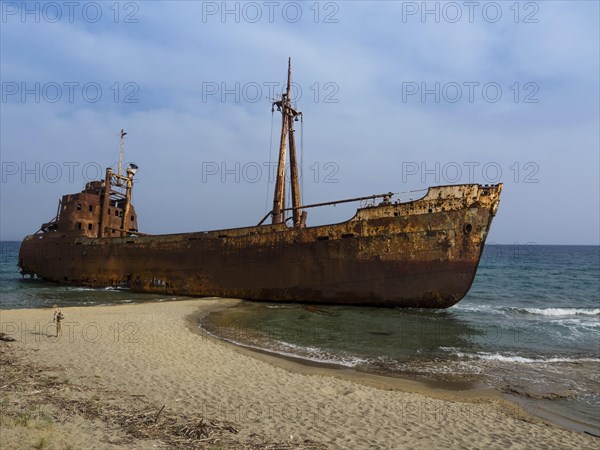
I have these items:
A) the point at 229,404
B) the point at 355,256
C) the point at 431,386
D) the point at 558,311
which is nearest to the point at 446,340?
the point at 431,386

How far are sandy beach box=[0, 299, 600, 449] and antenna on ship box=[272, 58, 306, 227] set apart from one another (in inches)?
399

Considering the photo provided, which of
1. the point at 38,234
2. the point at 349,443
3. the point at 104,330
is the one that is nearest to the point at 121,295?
the point at 104,330

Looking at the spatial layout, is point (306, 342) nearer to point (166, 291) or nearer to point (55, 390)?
point (55, 390)

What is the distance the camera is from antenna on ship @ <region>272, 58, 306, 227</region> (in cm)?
1889

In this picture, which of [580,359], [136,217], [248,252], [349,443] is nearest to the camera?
[349,443]

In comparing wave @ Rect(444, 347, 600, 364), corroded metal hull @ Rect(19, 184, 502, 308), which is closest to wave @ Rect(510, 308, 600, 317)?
corroded metal hull @ Rect(19, 184, 502, 308)

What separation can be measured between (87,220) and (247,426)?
80.2ft

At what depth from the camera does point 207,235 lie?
61.4 ft

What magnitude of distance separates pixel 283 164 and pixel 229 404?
15148 mm

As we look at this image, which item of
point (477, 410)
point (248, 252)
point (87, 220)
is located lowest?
point (477, 410)

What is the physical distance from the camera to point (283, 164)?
19766mm

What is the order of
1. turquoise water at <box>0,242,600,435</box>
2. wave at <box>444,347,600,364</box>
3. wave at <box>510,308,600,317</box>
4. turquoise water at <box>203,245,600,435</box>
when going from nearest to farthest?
turquoise water at <box>203,245,600,435</box>, turquoise water at <box>0,242,600,435</box>, wave at <box>444,347,600,364</box>, wave at <box>510,308,600,317</box>

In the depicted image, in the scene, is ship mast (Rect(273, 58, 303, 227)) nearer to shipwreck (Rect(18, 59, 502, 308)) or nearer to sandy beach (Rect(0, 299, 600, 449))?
shipwreck (Rect(18, 59, 502, 308))

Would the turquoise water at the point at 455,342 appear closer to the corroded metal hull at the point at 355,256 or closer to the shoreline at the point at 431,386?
the shoreline at the point at 431,386
